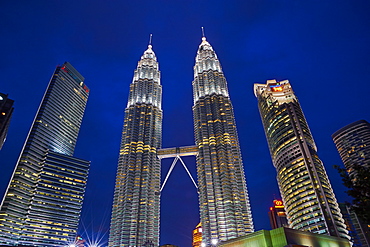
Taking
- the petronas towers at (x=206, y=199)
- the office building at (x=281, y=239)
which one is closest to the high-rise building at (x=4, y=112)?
the petronas towers at (x=206, y=199)

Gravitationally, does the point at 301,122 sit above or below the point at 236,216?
above

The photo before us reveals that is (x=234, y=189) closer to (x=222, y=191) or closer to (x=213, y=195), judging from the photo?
(x=222, y=191)

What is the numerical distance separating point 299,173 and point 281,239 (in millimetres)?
89487

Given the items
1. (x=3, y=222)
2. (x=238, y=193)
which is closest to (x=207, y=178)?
(x=238, y=193)

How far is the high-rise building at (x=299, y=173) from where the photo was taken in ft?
444

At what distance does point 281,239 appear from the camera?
7569 centimetres

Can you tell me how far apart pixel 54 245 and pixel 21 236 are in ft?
74.5

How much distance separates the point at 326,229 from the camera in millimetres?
129250

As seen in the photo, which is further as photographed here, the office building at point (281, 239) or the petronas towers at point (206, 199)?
the petronas towers at point (206, 199)

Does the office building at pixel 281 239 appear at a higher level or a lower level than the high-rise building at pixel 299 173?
lower

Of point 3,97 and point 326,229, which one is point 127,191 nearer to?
point 3,97

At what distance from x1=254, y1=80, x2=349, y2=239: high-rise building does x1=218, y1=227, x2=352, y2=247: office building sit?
51.8m

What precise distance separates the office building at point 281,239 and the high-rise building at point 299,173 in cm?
5181

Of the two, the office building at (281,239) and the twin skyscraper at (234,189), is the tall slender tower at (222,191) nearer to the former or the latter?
the twin skyscraper at (234,189)
